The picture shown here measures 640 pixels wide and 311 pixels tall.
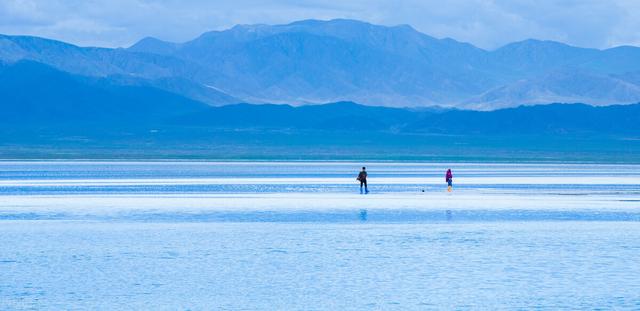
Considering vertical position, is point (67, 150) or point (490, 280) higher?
point (67, 150)

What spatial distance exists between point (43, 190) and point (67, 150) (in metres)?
97.2

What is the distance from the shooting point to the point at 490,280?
21.3m

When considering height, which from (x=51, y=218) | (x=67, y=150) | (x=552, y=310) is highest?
(x=67, y=150)

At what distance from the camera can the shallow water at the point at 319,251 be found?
19562mm

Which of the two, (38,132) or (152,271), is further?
(38,132)

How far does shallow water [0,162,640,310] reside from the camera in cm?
1956

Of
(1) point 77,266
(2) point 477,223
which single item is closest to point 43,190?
(2) point 477,223

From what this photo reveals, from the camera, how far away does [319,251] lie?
1001 inches

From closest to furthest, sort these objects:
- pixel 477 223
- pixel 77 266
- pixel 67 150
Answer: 1. pixel 77 266
2. pixel 477 223
3. pixel 67 150

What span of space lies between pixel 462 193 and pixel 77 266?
1019 inches

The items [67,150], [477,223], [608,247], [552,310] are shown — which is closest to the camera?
[552,310]

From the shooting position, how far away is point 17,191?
157ft

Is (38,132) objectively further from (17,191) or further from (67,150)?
(17,191)

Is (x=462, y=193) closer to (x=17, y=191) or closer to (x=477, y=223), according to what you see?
(x=477, y=223)
